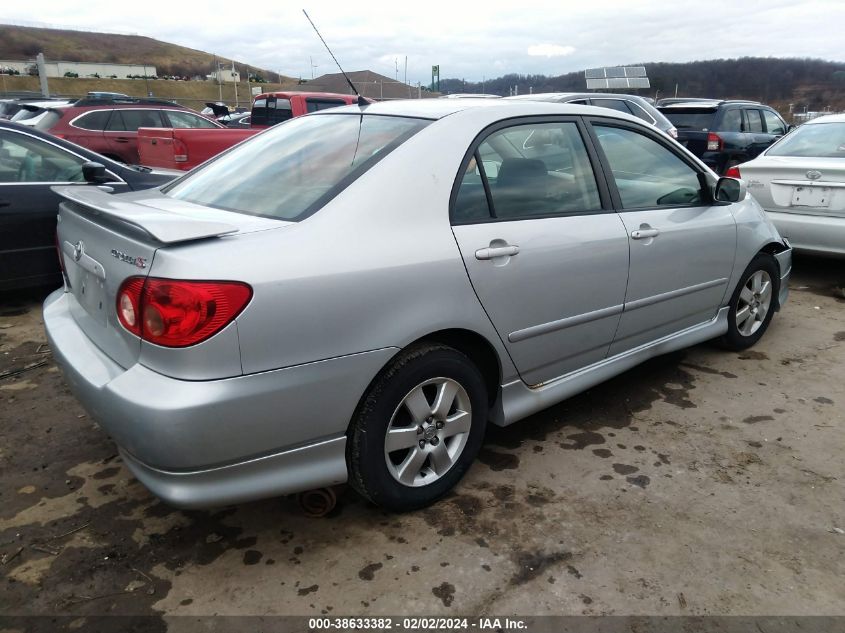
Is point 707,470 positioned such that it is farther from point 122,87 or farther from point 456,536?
point 122,87

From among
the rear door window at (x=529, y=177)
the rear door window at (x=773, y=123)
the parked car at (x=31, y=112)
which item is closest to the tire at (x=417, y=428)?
the rear door window at (x=529, y=177)

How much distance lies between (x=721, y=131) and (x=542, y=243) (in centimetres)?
893

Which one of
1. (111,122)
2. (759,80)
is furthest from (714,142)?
(759,80)

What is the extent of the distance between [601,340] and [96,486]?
242 centimetres

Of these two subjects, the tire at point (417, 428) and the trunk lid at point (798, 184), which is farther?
the trunk lid at point (798, 184)

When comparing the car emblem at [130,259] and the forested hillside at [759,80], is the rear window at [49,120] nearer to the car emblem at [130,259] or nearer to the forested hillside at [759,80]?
the car emblem at [130,259]

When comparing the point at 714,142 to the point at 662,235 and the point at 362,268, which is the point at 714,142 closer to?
the point at 662,235

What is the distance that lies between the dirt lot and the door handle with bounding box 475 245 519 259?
3.33 ft

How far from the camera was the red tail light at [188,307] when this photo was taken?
6.12 ft

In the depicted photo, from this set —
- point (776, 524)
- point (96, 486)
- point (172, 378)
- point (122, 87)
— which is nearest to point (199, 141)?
point (96, 486)

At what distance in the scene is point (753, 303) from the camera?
167 inches

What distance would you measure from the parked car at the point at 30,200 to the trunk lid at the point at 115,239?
2.25 meters

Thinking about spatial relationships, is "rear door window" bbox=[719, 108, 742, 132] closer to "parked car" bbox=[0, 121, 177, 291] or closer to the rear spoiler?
"parked car" bbox=[0, 121, 177, 291]

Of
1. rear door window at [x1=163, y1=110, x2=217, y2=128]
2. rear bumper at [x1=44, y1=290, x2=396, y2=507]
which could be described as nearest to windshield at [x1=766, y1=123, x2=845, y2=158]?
rear bumper at [x1=44, y1=290, x2=396, y2=507]
